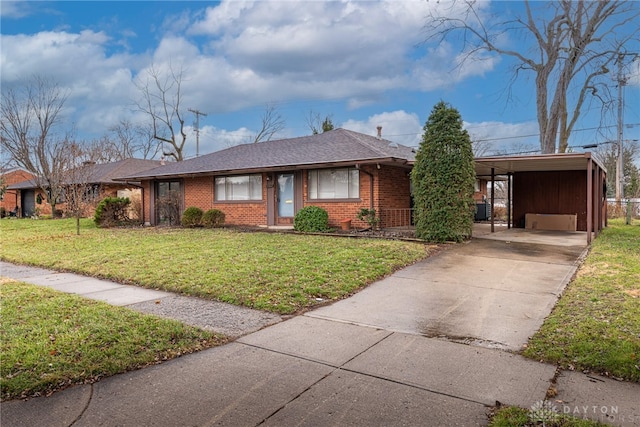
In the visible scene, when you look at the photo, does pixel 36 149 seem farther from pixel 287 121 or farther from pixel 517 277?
pixel 517 277

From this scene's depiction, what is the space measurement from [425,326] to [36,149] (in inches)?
1242

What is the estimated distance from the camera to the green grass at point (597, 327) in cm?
361

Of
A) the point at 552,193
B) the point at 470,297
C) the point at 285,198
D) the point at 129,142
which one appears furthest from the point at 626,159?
the point at 129,142

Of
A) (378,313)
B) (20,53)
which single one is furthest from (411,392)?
(20,53)

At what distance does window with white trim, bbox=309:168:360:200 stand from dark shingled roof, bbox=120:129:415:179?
60cm

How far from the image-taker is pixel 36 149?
92.3 ft

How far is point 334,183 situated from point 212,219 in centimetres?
521

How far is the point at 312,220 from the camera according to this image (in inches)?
537

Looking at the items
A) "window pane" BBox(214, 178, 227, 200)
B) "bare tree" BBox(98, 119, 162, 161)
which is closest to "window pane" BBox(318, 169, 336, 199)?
"window pane" BBox(214, 178, 227, 200)

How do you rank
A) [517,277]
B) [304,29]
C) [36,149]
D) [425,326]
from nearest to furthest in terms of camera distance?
[425,326] < [517,277] < [304,29] < [36,149]

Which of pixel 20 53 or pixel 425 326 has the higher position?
pixel 20 53

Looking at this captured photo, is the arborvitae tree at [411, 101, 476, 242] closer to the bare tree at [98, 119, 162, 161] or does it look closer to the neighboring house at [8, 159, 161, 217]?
the neighboring house at [8, 159, 161, 217]

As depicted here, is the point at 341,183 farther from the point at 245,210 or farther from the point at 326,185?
the point at 245,210

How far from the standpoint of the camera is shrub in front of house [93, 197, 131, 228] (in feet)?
60.6
